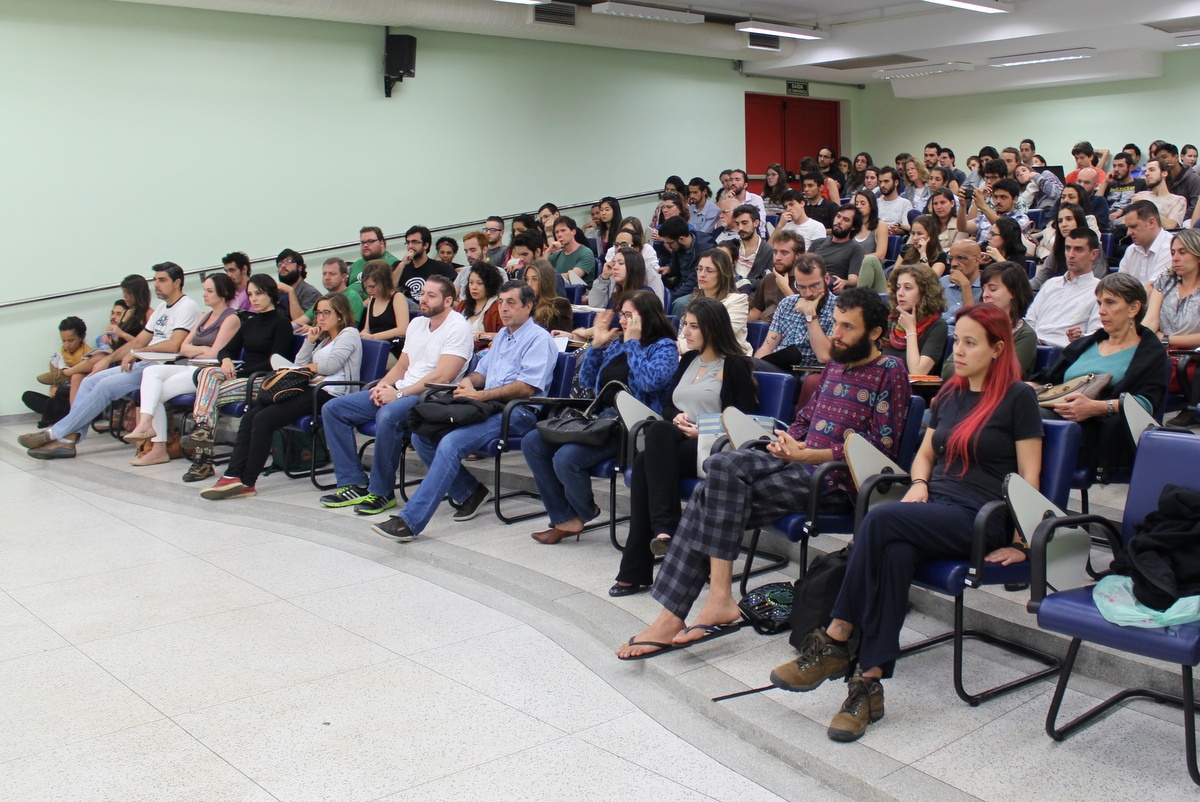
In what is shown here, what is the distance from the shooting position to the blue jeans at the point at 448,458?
4738 mm

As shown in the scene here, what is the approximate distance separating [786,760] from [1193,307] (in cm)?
307

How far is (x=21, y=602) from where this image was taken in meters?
4.15

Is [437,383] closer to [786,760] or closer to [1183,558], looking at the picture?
[786,760]

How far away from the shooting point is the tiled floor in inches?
101

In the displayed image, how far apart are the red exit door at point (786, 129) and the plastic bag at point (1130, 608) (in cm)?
1195

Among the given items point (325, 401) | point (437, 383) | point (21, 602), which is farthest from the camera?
point (325, 401)

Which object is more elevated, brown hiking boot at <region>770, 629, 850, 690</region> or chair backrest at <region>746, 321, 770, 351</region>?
chair backrest at <region>746, 321, 770, 351</region>

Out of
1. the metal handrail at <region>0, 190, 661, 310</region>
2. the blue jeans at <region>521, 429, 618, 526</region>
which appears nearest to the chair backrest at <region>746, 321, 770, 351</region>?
the blue jeans at <region>521, 429, 618, 526</region>

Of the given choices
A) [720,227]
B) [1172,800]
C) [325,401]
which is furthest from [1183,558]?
[720,227]

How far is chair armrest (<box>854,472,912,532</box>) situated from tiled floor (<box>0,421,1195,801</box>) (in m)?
0.49

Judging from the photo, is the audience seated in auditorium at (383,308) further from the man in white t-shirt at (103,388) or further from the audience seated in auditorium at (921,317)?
the audience seated in auditorium at (921,317)

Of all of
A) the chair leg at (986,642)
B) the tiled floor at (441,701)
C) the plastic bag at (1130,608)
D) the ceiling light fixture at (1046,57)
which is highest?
the ceiling light fixture at (1046,57)


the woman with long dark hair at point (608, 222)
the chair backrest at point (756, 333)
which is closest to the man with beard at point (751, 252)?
the chair backrest at point (756, 333)

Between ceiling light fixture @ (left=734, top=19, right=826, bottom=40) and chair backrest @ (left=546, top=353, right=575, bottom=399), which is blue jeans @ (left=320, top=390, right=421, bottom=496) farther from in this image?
ceiling light fixture @ (left=734, top=19, right=826, bottom=40)
